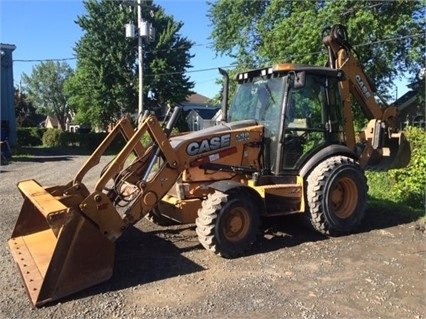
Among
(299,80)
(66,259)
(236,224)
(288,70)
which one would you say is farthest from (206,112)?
(66,259)

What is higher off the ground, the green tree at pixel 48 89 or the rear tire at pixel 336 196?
the green tree at pixel 48 89

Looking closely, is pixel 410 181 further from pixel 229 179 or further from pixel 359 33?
pixel 359 33

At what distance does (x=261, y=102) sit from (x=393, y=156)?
2976mm

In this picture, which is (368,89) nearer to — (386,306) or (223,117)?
(223,117)

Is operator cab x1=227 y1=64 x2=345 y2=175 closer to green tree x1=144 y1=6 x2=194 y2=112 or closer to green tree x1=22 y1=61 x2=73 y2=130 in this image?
green tree x1=144 y1=6 x2=194 y2=112

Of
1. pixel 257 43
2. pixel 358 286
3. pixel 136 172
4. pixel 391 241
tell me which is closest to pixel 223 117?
pixel 136 172

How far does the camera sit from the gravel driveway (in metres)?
4.24

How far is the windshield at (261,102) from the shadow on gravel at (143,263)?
2.13 meters

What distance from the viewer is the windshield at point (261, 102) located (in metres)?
6.40

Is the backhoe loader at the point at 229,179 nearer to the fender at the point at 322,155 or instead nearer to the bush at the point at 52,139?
the fender at the point at 322,155

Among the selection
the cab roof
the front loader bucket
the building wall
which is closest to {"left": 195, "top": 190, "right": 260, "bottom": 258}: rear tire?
the front loader bucket

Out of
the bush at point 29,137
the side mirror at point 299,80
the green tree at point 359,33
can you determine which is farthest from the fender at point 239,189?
the bush at point 29,137

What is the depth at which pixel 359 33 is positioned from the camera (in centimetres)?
1753

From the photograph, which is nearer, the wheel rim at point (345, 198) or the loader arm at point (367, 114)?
the wheel rim at point (345, 198)
